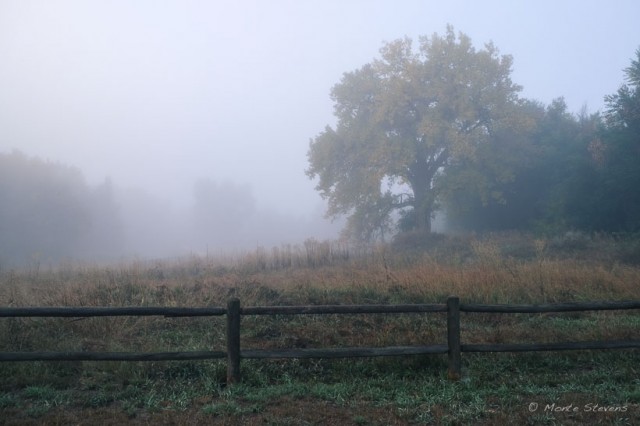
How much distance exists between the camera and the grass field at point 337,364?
22.2 ft

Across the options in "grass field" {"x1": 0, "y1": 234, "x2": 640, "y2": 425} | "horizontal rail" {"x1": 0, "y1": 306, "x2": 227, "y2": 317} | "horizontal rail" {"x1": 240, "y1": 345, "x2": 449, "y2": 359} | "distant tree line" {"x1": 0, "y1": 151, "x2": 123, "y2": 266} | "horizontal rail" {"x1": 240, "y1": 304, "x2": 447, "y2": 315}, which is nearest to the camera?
"grass field" {"x1": 0, "y1": 234, "x2": 640, "y2": 425}

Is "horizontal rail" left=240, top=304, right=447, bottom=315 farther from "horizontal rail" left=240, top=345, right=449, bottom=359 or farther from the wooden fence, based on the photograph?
"horizontal rail" left=240, top=345, right=449, bottom=359

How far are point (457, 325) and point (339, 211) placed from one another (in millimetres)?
34599

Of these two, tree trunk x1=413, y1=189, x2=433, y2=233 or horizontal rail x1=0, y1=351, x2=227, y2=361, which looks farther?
tree trunk x1=413, y1=189, x2=433, y2=233

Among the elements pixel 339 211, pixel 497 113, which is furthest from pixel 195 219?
pixel 497 113

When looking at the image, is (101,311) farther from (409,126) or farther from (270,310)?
(409,126)

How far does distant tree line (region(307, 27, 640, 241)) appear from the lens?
3756 centimetres

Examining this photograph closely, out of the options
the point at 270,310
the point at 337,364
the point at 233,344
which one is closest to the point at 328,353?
the point at 337,364

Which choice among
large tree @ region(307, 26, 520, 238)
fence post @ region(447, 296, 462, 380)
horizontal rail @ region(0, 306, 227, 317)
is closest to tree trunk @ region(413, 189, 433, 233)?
large tree @ region(307, 26, 520, 238)

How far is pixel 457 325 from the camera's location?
26.8 ft

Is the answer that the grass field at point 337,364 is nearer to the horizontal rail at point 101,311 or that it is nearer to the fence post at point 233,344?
the fence post at point 233,344

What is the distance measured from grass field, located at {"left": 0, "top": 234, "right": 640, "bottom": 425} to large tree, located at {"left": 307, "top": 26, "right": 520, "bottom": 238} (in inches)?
884

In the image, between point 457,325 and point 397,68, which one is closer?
point 457,325

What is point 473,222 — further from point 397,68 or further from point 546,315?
point 546,315
